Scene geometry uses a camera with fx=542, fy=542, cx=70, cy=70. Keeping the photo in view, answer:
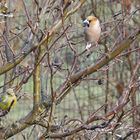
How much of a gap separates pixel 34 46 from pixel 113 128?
544mm

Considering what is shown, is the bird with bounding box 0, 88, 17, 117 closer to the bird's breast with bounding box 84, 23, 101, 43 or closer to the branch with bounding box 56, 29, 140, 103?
the branch with bounding box 56, 29, 140, 103

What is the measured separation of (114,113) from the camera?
2383mm

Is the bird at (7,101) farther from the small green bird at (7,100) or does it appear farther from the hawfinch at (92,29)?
the hawfinch at (92,29)

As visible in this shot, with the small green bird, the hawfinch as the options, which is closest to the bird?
the small green bird

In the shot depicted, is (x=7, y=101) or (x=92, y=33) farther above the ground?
(x=92, y=33)

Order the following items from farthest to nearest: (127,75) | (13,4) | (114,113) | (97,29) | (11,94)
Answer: (127,75) < (13,4) < (97,29) < (11,94) < (114,113)

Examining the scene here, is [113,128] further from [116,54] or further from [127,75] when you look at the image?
[127,75]

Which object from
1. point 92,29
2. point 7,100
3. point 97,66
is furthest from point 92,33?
point 7,100

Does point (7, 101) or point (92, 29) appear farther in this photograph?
point (92, 29)

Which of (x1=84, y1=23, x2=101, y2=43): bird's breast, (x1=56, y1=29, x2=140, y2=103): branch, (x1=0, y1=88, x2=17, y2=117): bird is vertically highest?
(x1=84, y1=23, x2=101, y2=43): bird's breast

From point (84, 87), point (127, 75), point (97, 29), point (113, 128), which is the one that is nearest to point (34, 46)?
point (97, 29)

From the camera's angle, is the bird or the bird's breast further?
the bird's breast

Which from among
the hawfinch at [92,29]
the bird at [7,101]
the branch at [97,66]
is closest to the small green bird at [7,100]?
the bird at [7,101]

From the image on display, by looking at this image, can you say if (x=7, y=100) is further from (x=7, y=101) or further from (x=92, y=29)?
(x=92, y=29)
